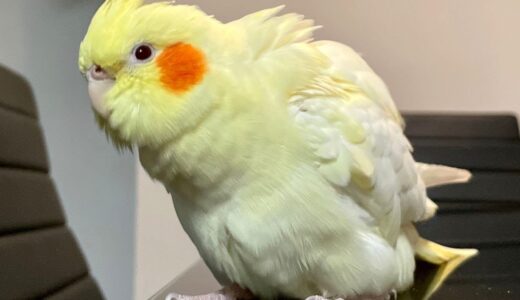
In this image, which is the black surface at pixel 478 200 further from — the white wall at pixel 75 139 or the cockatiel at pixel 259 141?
the white wall at pixel 75 139

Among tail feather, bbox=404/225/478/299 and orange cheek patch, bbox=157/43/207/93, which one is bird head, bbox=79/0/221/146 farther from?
tail feather, bbox=404/225/478/299

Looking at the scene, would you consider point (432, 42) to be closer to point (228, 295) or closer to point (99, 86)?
point (228, 295)

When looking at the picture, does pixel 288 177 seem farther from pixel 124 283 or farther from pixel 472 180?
pixel 124 283

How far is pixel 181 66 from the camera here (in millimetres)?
620

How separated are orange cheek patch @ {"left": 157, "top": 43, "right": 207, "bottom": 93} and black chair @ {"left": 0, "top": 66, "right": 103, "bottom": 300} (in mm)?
291

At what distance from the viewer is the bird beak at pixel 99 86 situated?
62 centimetres

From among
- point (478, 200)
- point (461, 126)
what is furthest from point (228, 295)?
point (461, 126)

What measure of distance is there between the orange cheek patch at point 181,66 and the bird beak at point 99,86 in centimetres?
5

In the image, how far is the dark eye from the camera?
2.03 feet

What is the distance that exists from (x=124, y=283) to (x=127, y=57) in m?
1.12

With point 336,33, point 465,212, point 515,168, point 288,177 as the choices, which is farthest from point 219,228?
point 336,33

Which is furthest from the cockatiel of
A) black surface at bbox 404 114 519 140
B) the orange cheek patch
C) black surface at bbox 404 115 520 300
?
black surface at bbox 404 114 519 140

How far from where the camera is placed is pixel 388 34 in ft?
5.19

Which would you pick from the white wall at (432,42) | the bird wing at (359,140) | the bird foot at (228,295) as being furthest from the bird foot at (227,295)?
the white wall at (432,42)
